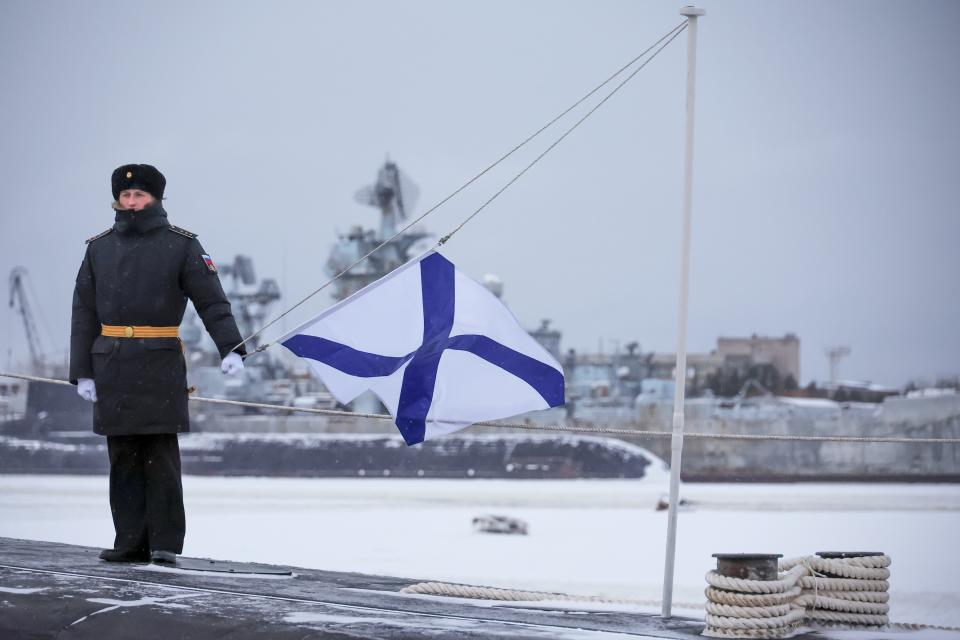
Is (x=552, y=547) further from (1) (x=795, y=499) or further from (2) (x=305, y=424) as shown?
(2) (x=305, y=424)

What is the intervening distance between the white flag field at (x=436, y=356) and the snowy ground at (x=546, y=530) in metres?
7.52

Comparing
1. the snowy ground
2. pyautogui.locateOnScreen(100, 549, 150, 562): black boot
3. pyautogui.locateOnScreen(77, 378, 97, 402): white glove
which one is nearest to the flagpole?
pyautogui.locateOnScreen(100, 549, 150, 562): black boot

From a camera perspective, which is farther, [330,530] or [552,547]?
[330,530]

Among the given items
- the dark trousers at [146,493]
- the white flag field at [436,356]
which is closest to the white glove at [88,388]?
the dark trousers at [146,493]

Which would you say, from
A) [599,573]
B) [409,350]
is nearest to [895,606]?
[599,573]

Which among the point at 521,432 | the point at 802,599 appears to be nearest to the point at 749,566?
the point at 802,599

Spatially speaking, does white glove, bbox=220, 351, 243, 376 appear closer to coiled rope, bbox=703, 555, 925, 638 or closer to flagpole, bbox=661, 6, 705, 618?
flagpole, bbox=661, 6, 705, 618

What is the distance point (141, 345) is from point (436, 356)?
3.61 feet

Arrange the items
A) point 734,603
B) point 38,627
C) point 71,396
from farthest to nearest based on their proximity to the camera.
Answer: point 71,396
point 38,627
point 734,603

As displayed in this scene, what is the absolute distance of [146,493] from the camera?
173 inches

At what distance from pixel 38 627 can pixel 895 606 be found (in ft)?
35.1

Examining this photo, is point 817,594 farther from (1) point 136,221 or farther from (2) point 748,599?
(1) point 136,221

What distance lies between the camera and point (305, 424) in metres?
54.9

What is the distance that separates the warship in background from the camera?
1886 inches
